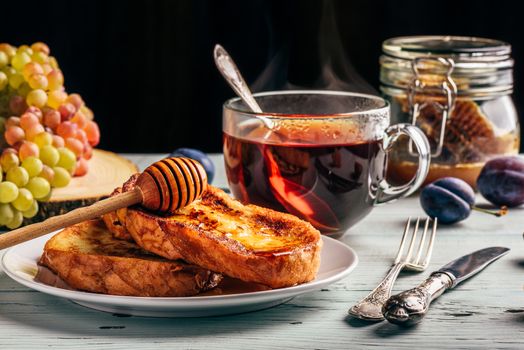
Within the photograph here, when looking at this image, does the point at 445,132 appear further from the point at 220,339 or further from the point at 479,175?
the point at 220,339

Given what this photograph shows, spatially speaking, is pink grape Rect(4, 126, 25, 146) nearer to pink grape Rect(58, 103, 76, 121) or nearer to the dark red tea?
pink grape Rect(58, 103, 76, 121)

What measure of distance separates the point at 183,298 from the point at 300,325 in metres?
0.17

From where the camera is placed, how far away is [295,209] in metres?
1.48

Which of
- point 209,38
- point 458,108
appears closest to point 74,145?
point 458,108

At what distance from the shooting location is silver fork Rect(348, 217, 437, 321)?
1.14m

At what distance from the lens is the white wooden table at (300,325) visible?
3.47ft

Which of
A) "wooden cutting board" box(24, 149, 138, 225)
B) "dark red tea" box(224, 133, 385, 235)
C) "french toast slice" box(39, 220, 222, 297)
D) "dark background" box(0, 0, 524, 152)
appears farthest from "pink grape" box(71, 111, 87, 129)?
"dark background" box(0, 0, 524, 152)

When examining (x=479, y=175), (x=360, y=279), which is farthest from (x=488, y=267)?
(x=479, y=175)

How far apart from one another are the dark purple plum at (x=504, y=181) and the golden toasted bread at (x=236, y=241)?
2.18ft

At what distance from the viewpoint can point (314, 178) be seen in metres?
1.45

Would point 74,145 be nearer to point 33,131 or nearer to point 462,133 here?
point 33,131

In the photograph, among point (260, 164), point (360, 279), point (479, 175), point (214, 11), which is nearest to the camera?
point (360, 279)

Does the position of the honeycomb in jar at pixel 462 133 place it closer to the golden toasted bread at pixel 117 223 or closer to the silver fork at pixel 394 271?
the silver fork at pixel 394 271

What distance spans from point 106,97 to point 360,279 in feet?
6.23
